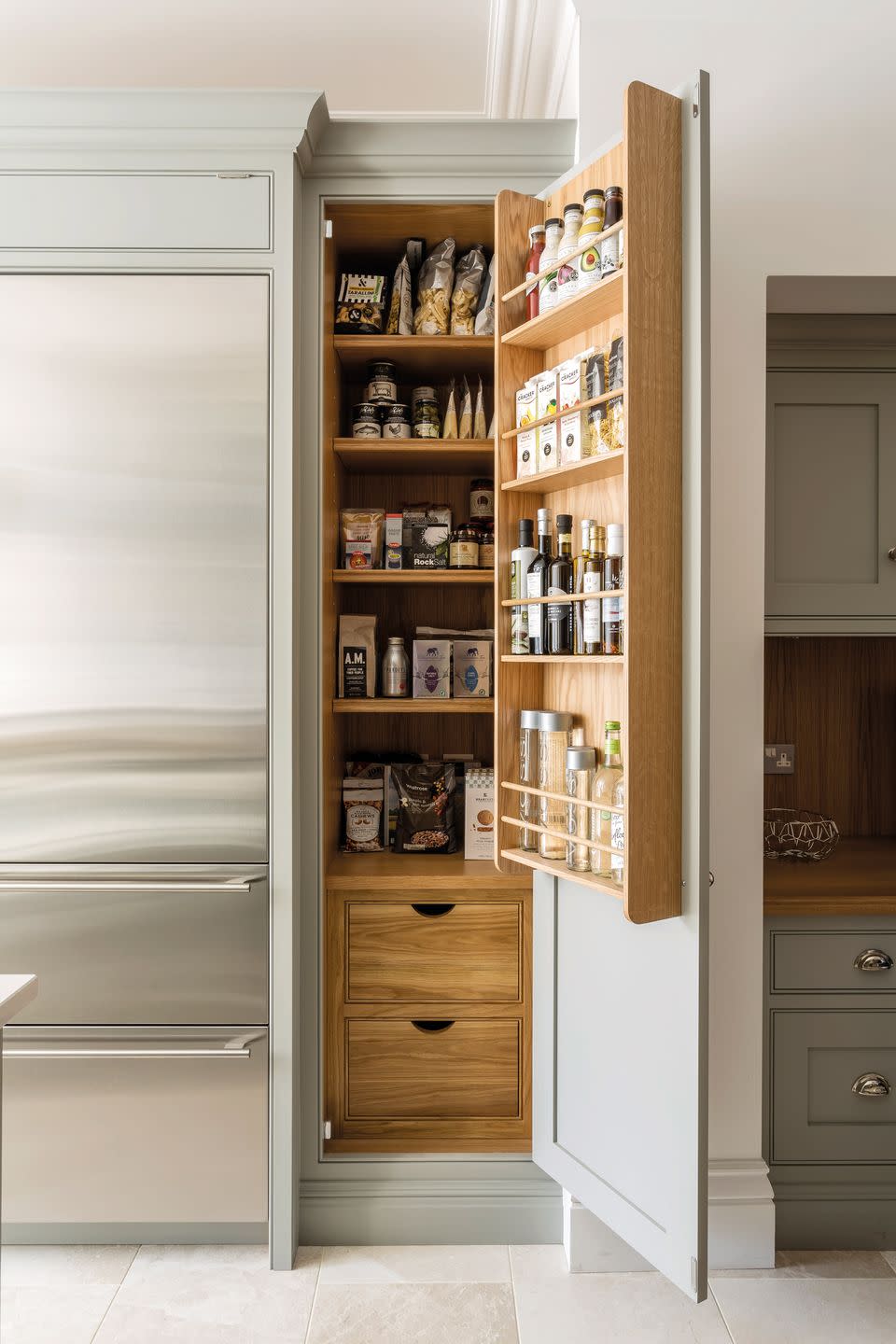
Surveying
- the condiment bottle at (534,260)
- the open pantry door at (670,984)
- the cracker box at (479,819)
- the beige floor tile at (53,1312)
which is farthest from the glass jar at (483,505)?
the beige floor tile at (53,1312)

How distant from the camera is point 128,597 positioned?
6.47 ft

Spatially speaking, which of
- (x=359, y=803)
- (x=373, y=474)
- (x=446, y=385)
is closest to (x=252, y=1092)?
(x=359, y=803)

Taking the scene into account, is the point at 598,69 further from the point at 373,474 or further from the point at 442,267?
the point at 373,474

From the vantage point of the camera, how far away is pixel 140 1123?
198cm

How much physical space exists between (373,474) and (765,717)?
1361 mm

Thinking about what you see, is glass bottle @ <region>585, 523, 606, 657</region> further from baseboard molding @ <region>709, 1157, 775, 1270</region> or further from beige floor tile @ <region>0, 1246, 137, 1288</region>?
beige floor tile @ <region>0, 1246, 137, 1288</region>

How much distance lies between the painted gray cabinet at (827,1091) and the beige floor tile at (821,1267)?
30 millimetres

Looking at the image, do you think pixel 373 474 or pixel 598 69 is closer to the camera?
pixel 598 69

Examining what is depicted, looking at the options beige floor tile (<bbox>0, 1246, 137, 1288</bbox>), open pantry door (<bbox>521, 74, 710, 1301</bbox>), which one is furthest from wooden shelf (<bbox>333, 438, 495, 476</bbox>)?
beige floor tile (<bbox>0, 1246, 137, 1288</bbox>)

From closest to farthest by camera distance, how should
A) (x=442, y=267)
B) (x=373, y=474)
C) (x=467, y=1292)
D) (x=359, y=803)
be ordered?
(x=467, y=1292), (x=442, y=267), (x=359, y=803), (x=373, y=474)

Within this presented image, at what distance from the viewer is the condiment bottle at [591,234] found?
5.37ft

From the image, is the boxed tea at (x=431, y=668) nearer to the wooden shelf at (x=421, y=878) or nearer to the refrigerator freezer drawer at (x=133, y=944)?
the wooden shelf at (x=421, y=878)

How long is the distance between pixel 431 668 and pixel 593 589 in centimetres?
76

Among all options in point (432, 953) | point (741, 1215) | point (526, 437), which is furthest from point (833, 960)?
point (526, 437)
